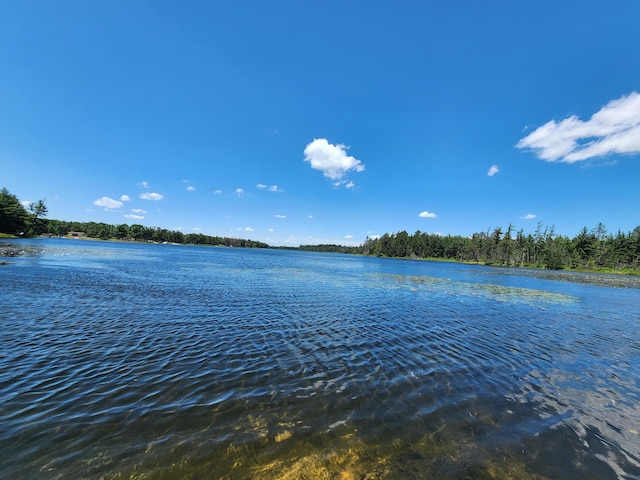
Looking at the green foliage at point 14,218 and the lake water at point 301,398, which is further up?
the green foliage at point 14,218

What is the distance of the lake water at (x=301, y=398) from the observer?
6020 millimetres

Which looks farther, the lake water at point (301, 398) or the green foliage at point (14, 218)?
the green foliage at point (14, 218)

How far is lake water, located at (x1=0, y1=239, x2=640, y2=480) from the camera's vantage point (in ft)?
19.7

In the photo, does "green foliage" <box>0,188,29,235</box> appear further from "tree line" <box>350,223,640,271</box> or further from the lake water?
"tree line" <box>350,223,640,271</box>

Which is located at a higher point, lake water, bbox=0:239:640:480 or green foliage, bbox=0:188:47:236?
green foliage, bbox=0:188:47:236

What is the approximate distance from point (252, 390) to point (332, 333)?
24.8 ft

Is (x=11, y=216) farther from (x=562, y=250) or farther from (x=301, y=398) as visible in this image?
(x=562, y=250)

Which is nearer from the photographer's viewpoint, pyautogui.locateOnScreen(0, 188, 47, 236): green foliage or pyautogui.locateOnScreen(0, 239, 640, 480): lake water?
pyautogui.locateOnScreen(0, 239, 640, 480): lake water

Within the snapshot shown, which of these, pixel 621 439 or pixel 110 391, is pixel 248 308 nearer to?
pixel 110 391

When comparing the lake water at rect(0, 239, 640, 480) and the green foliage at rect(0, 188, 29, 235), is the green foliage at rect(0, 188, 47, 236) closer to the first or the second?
the green foliage at rect(0, 188, 29, 235)

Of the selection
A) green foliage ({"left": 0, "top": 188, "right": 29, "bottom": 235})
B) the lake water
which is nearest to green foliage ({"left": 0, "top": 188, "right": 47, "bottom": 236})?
green foliage ({"left": 0, "top": 188, "right": 29, "bottom": 235})

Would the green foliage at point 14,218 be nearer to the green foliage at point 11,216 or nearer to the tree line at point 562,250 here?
the green foliage at point 11,216

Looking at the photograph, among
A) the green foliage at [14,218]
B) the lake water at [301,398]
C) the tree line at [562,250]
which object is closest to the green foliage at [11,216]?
the green foliage at [14,218]

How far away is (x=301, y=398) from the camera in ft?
28.3
